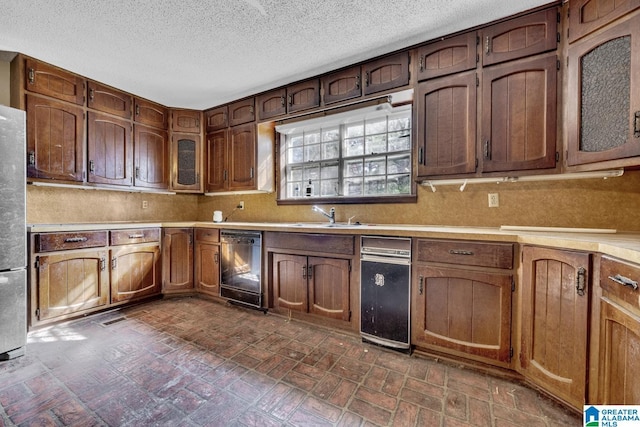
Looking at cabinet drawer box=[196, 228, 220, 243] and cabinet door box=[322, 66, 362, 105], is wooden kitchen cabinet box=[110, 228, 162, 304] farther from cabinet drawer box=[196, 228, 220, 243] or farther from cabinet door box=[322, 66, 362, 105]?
cabinet door box=[322, 66, 362, 105]

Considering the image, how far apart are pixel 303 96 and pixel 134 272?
8.53 ft

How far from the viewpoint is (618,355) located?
3.77 ft

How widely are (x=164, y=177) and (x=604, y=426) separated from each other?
426 centimetres

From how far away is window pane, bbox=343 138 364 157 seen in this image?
9.63 ft

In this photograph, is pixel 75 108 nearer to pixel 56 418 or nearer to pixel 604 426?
pixel 56 418

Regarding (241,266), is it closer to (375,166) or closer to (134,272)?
(134,272)

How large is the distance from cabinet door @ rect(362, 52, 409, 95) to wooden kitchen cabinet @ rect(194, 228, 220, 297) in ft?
7.24

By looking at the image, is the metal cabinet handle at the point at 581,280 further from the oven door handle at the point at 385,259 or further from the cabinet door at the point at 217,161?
the cabinet door at the point at 217,161

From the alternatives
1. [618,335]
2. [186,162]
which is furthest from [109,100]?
[618,335]

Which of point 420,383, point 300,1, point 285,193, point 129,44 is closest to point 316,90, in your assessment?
point 300,1

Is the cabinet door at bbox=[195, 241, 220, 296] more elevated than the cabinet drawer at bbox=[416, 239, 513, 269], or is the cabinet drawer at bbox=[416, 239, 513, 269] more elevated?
the cabinet drawer at bbox=[416, 239, 513, 269]

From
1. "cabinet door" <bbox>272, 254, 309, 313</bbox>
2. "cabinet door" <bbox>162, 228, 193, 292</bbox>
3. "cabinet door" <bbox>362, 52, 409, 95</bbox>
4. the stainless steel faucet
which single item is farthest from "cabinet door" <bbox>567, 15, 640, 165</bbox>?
"cabinet door" <bbox>162, 228, 193, 292</bbox>

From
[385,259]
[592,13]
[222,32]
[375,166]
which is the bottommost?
[385,259]

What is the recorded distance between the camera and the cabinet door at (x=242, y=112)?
3.19 meters
